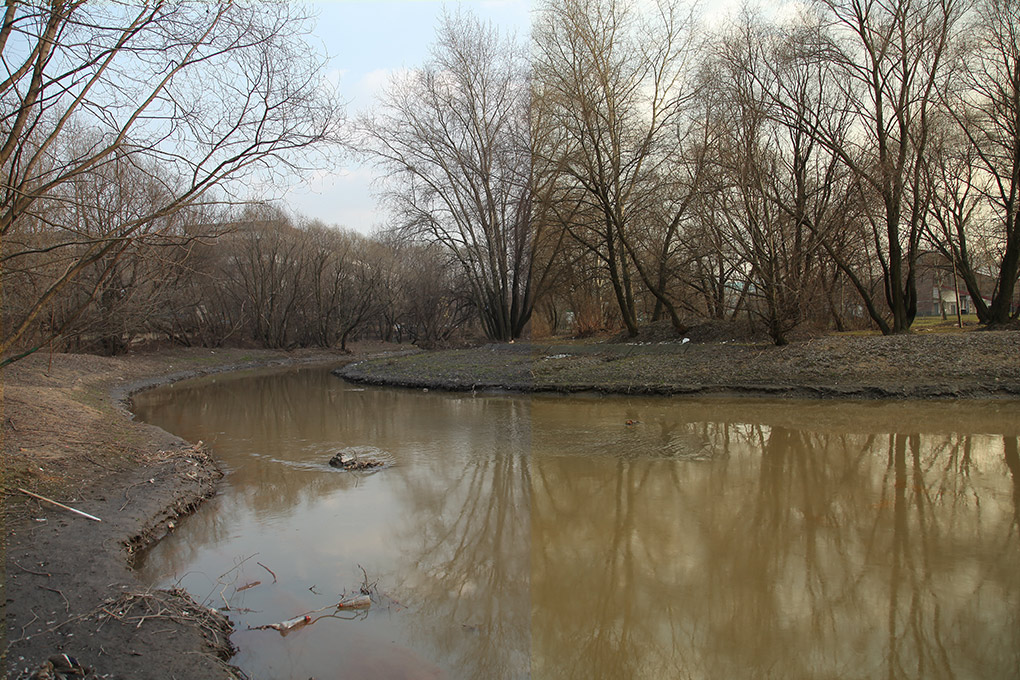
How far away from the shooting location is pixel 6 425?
7.16 m

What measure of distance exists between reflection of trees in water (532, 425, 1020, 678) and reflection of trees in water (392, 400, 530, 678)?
0.18 metres

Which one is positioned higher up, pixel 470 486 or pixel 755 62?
pixel 755 62

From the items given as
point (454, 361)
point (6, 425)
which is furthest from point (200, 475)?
point (454, 361)

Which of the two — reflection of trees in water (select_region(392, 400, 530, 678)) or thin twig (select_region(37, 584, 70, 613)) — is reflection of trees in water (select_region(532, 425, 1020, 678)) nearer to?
reflection of trees in water (select_region(392, 400, 530, 678))

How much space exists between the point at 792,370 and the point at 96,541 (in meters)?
11.9

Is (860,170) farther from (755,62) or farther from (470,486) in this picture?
(470,486)

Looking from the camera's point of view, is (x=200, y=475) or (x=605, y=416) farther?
(x=605, y=416)

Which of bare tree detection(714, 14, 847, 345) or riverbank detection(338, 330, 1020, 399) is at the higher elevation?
bare tree detection(714, 14, 847, 345)

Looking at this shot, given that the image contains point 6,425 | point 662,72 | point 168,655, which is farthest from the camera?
point 662,72

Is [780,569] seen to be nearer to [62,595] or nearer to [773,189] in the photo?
[62,595]

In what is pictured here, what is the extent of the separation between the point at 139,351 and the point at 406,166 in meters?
13.7

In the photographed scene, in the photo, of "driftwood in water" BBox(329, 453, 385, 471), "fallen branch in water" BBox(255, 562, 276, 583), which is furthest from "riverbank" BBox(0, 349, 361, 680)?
"driftwood in water" BBox(329, 453, 385, 471)

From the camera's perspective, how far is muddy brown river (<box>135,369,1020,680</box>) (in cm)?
364

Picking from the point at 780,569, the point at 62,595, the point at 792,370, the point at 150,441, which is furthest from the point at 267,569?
the point at 792,370
